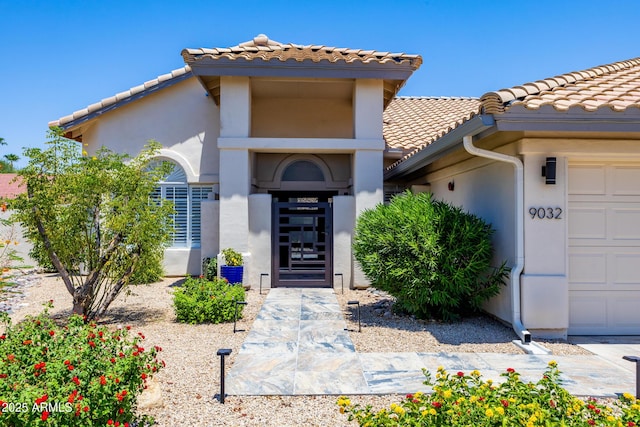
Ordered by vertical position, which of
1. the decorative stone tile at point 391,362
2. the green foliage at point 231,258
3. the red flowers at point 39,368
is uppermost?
the green foliage at point 231,258

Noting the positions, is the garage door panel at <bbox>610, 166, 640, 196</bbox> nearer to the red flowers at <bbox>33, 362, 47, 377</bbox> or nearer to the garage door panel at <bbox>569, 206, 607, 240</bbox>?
the garage door panel at <bbox>569, 206, 607, 240</bbox>

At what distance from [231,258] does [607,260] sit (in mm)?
7813

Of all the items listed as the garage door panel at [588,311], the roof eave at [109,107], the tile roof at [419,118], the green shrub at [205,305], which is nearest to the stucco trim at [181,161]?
the roof eave at [109,107]

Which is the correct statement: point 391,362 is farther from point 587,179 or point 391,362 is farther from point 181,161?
point 181,161

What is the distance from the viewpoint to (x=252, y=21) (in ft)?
46.6

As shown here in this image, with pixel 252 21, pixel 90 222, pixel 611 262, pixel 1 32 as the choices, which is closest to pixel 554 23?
pixel 611 262

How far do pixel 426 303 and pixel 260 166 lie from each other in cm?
747

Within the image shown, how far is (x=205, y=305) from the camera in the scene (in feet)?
25.6

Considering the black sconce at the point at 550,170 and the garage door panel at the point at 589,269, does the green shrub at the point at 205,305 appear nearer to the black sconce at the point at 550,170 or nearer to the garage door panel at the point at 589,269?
the black sconce at the point at 550,170

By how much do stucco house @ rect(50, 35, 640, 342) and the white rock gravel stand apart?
0.82 m

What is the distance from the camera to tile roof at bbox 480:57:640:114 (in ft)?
20.2

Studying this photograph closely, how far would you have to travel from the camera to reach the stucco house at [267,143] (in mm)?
10781

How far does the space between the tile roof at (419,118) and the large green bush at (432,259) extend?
5.45 meters

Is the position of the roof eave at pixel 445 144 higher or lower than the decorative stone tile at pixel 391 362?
higher
